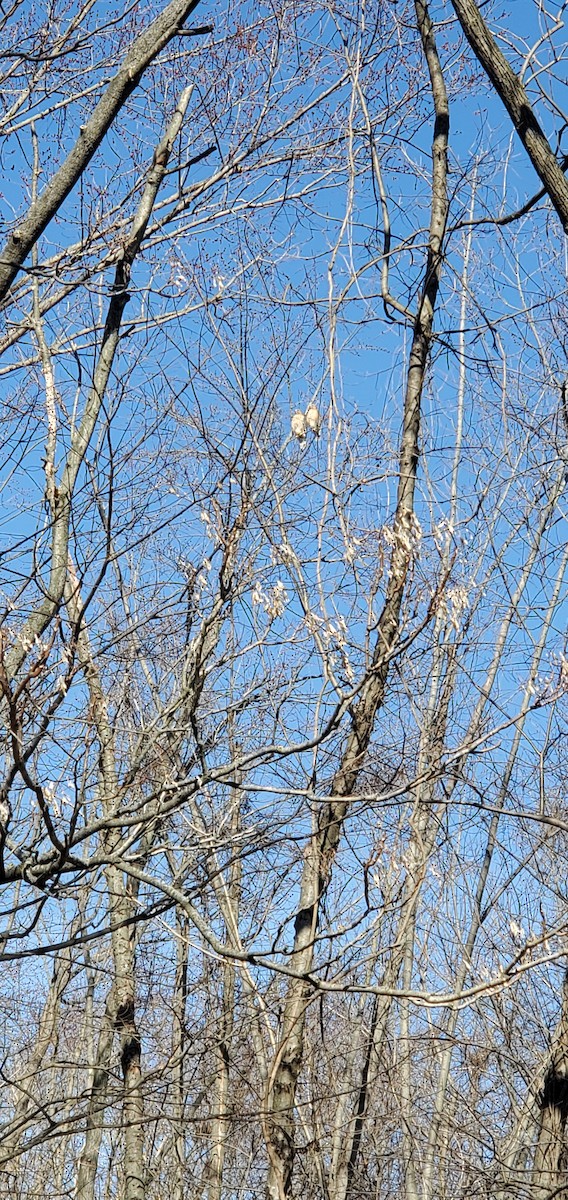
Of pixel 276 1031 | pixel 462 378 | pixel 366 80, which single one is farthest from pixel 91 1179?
pixel 366 80

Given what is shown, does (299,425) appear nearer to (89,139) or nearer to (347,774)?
(89,139)

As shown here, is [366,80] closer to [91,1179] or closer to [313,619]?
[313,619]

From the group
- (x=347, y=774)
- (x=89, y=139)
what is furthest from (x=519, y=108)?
(x=347, y=774)

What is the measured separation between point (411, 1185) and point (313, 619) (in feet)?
21.1

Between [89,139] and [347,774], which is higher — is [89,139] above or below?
above

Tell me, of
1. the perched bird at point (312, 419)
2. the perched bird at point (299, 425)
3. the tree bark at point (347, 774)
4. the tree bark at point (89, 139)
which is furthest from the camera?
the tree bark at point (347, 774)

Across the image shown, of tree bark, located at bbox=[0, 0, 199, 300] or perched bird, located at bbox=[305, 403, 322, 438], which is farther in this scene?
perched bird, located at bbox=[305, 403, 322, 438]

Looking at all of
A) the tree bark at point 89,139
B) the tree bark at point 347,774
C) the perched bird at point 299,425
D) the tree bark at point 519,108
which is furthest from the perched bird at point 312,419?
the tree bark at point 519,108

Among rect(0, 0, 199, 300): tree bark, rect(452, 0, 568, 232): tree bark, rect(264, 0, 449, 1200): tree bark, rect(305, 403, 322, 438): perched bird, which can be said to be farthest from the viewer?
rect(452, 0, 568, 232): tree bark

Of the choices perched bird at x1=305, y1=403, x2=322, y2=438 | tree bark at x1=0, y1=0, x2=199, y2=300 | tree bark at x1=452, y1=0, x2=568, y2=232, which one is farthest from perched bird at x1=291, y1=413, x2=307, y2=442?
tree bark at x1=452, y1=0, x2=568, y2=232

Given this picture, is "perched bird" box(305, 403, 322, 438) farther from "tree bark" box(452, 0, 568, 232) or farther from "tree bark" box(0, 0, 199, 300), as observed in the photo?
"tree bark" box(452, 0, 568, 232)

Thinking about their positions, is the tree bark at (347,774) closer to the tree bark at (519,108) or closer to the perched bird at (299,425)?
the perched bird at (299,425)

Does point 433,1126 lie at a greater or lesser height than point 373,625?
lesser

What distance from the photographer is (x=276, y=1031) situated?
699 centimetres
